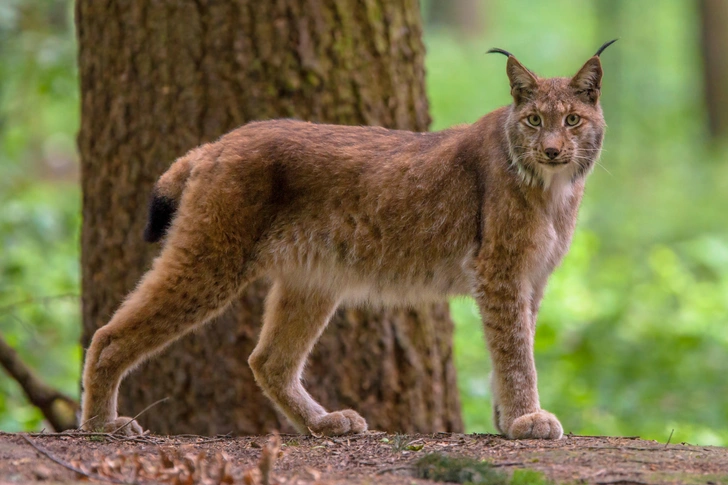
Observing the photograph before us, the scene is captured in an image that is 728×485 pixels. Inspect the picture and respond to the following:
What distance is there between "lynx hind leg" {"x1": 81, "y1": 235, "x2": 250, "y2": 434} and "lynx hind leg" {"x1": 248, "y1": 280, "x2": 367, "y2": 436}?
548mm

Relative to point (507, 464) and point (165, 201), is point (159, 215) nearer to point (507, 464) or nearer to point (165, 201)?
point (165, 201)

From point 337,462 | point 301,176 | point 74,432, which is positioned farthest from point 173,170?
point 337,462

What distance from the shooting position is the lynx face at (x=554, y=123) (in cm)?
398

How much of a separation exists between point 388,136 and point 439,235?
58cm

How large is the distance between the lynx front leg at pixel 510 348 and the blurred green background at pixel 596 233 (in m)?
2.17

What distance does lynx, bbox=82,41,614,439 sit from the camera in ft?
13.3

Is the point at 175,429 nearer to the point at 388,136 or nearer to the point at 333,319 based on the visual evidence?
the point at 333,319

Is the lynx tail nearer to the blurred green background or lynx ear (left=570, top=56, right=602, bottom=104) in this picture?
the blurred green background

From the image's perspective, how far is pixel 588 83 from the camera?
407cm

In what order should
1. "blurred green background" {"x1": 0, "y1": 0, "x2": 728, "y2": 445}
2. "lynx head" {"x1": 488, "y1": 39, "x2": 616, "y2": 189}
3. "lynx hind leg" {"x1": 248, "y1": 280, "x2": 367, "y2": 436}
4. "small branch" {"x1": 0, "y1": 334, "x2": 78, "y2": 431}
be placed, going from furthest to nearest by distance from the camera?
1. "blurred green background" {"x1": 0, "y1": 0, "x2": 728, "y2": 445}
2. "small branch" {"x1": 0, "y1": 334, "x2": 78, "y2": 431}
3. "lynx hind leg" {"x1": 248, "y1": 280, "x2": 367, "y2": 436}
4. "lynx head" {"x1": 488, "y1": 39, "x2": 616, "y2": 189}

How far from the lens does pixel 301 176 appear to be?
13.9 feet

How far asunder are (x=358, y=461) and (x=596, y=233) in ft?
28.9

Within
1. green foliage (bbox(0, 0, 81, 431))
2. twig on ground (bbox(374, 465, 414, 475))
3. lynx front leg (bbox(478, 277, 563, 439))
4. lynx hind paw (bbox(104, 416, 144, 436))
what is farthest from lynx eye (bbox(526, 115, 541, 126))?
green foliage (bbox(0, 0, 81, 431))

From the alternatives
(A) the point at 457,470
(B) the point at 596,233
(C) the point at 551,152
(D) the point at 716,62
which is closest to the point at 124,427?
(A) the point at 457,470
